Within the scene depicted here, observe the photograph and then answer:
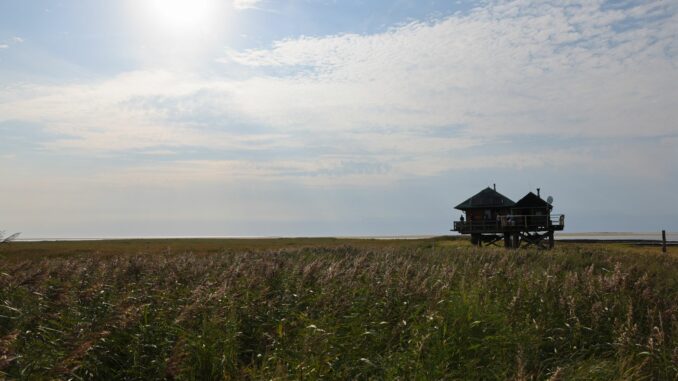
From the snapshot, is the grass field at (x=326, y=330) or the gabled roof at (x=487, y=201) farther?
the gabled roof at (x=487, y=201)

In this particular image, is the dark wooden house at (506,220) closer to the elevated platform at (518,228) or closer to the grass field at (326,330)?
the elevated platform at (518,228)

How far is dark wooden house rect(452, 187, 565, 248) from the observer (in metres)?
42.4

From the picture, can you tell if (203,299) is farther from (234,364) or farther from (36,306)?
(36,306)

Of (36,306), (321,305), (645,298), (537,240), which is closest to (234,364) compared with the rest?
(321,305)

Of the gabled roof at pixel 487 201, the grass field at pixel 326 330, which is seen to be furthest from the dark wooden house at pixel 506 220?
the grass field at pixel 326 330

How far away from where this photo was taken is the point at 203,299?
765 centimetres

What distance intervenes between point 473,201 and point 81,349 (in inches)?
1729

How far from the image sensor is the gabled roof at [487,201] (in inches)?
1790

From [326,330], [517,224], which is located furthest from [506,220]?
[326,330]

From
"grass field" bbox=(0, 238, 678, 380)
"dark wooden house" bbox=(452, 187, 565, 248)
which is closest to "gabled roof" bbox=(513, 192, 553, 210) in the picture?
"dark wooden house" bbox=(452, 187, 565, 248)

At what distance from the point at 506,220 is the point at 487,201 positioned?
3.56 m

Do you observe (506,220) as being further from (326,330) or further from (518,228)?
(326,330)

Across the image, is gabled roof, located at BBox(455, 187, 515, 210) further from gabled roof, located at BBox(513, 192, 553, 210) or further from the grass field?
the grass field

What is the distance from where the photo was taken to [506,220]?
42.6m
